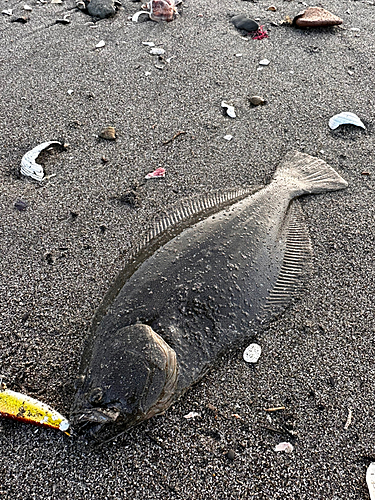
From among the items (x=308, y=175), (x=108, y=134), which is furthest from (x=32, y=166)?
(x=308, y=175)

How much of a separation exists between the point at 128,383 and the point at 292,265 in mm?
1381

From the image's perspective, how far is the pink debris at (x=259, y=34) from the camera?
470cm

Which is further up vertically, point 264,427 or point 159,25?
point 159,25

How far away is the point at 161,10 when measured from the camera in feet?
15.7

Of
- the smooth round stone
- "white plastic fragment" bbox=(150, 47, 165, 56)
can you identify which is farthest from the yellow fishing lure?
the smooth round stone

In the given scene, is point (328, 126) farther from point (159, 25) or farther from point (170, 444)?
point (170, 444)

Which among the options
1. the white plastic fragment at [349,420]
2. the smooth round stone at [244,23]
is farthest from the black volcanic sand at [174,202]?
the smooth round stone at [244,23]

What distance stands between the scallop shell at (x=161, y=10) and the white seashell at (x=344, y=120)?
98.7 inches

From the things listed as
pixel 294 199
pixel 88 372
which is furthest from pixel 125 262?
pixel 294 199

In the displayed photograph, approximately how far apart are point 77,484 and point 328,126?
3448mm

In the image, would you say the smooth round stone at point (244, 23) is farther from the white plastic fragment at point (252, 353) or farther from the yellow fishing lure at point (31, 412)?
the yellow fishing lure at point (31, 412)

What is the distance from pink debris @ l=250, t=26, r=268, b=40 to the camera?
15.4 ft

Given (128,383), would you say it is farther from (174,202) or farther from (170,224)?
(174,202)

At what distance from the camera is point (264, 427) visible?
6.75 ft
